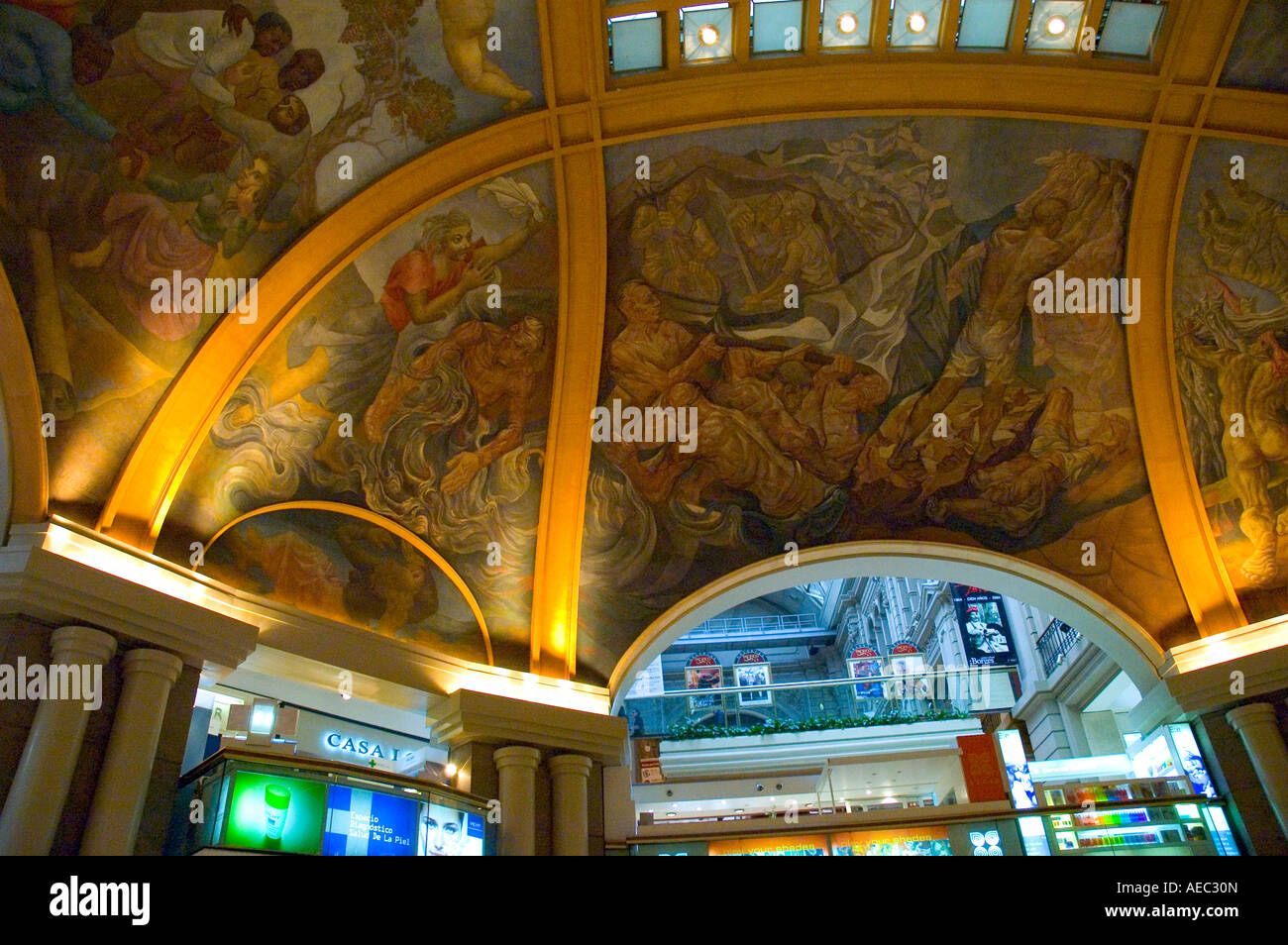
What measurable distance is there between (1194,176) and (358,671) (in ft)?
41.6

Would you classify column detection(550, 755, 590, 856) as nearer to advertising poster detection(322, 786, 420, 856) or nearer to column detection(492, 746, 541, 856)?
column detection(492, 746, 541, 856)

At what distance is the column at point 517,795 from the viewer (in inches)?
450

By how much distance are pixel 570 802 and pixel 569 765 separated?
470mm

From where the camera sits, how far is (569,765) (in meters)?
12.3

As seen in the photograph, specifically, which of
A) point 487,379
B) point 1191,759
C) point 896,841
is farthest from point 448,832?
point 1191,759

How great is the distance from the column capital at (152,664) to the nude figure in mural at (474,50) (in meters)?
7.15

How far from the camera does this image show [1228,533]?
46.0 ft

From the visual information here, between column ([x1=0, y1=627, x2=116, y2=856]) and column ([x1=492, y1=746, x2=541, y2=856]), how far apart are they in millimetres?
4808

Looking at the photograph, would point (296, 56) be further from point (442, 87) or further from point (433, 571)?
point (433, 571)

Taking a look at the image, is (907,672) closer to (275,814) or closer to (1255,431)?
(1255,431)

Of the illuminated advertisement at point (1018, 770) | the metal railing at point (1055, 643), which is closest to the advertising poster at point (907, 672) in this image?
the metal railing at point (1055, 643)

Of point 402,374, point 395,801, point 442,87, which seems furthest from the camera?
point 402,374

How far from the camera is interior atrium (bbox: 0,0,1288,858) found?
939 centimetres
